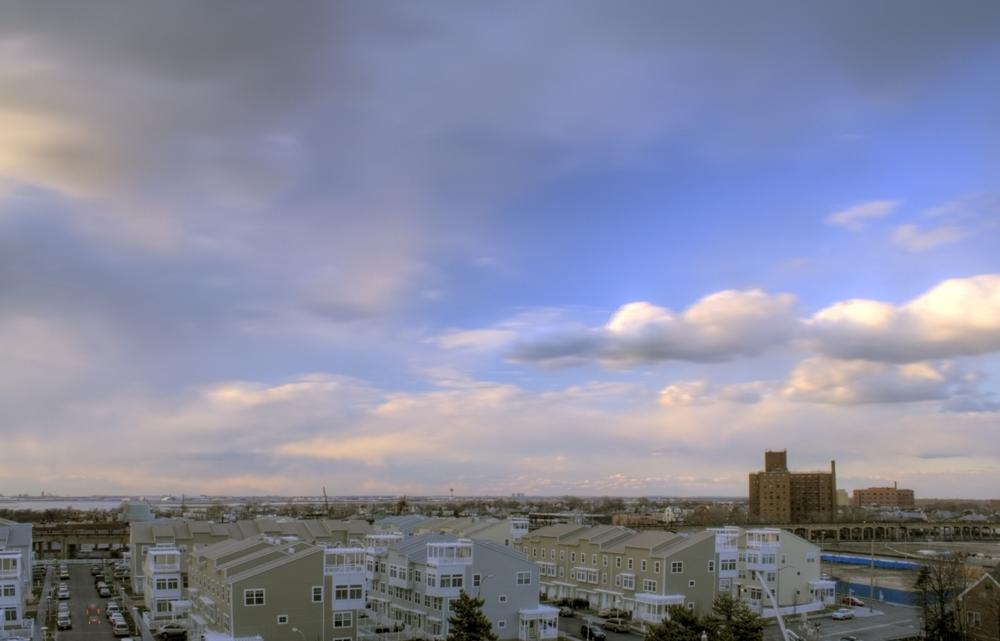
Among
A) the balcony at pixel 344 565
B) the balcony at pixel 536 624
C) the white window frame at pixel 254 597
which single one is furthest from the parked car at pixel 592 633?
the white window frame at pixel 254 597

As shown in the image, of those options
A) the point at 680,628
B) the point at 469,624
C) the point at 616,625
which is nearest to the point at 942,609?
the point at 616,625

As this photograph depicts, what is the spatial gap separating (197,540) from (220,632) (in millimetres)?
25717

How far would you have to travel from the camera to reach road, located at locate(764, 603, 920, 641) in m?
47.8

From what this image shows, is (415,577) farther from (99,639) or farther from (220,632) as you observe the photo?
(99,639)

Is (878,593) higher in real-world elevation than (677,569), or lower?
lower

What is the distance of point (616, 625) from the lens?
49906 mm

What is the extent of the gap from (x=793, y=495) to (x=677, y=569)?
492 ft

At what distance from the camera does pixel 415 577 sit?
46406 mm

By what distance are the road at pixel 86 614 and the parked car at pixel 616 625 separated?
27.8 metres

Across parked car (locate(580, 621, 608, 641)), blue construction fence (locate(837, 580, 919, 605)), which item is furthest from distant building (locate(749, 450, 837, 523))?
parked car (locate(580, 621, 608, 641))

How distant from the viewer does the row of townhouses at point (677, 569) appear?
2051 inches

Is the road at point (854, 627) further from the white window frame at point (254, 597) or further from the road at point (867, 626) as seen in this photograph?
the white window frame at point (254, 597)

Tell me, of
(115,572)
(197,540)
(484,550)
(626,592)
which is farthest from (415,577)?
(115,572)

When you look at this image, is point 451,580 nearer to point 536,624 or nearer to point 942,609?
point 536,624
